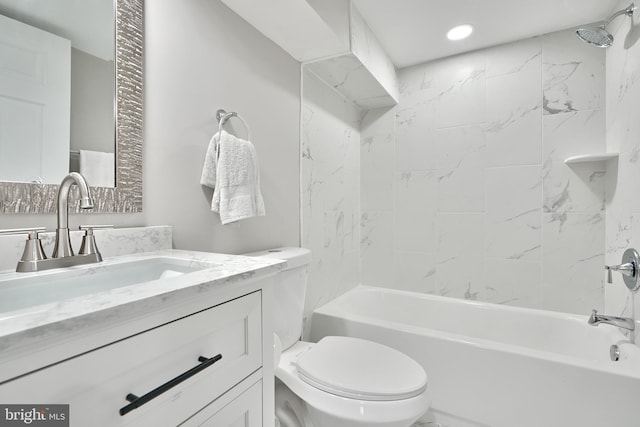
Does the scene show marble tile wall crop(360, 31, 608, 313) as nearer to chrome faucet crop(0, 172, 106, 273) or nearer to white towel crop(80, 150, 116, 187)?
white towel crop(80, 150, 116, 187)

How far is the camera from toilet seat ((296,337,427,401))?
1.09m

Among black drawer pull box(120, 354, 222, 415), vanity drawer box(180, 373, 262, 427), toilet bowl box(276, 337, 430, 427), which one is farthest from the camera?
toilet bowl box(276, 337, 430, 427)

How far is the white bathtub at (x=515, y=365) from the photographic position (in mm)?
1262

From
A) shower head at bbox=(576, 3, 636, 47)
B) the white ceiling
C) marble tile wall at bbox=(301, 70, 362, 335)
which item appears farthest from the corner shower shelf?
marble tile wall at bbox=(301, 70, 362, 335)

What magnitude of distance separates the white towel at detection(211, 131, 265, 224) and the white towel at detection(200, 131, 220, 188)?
0.08 ft

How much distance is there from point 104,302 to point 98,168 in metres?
0.64

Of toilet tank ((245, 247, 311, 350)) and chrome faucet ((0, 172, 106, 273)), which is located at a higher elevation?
chrome faucet ((0, 172, 106, 273))

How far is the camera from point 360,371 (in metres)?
1.22

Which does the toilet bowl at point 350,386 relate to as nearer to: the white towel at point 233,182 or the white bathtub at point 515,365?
the white bathtub at point 515,365

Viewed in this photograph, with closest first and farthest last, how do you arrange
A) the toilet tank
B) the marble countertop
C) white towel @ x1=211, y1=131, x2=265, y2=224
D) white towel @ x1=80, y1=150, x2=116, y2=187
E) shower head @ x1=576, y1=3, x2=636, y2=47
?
the marble countertop
white towel @ x1=80, y1=150, x2=116, y2=187
white towel @ x1=211, y1=131, x2=265, y2=224
the toilet tank
shower head @ x1=576, y1=3, x2=636, y2=47

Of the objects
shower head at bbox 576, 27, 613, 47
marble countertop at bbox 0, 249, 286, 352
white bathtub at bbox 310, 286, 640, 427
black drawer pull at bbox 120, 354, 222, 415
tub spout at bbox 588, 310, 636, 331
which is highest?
shower head at bbox 576, 27, 613, 47

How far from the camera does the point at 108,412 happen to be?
47 centimetres

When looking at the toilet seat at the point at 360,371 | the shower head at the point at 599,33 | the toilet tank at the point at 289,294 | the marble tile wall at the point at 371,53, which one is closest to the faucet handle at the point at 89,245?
the toilet tank at the point at 289,294

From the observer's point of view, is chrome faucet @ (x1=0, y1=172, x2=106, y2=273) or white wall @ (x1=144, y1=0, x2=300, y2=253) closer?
chrome faucet @ (x1=0, y1=172, x2=106, y2=273)
